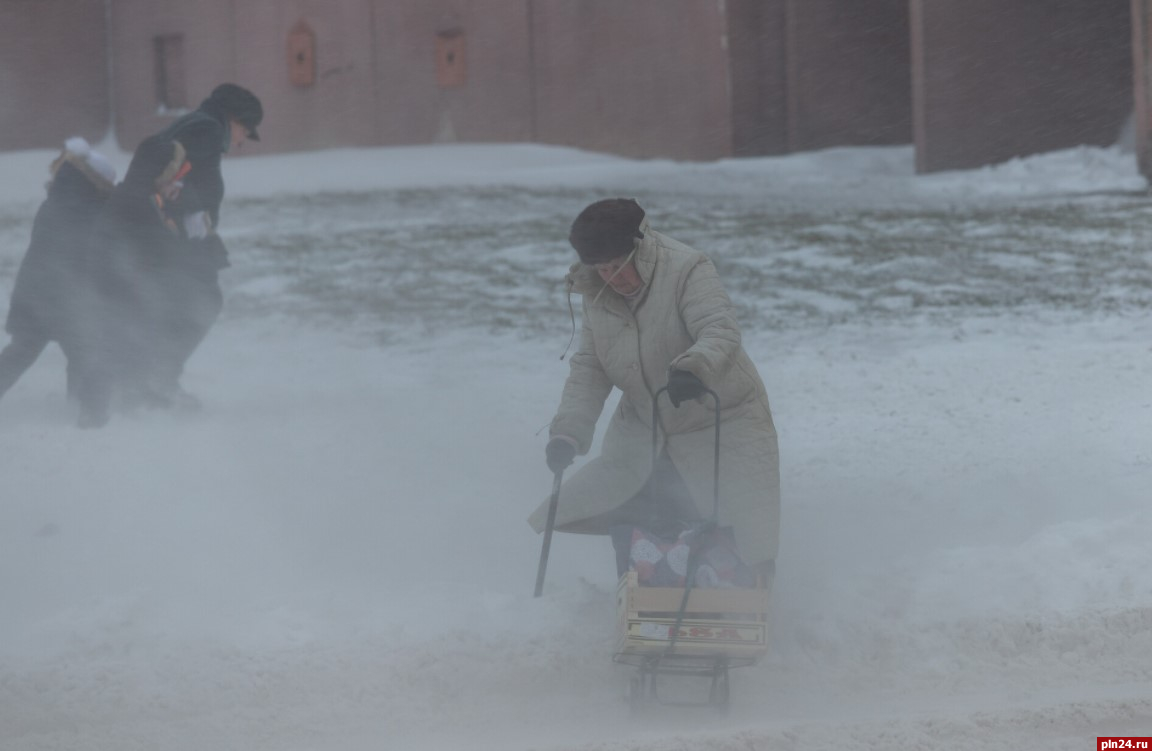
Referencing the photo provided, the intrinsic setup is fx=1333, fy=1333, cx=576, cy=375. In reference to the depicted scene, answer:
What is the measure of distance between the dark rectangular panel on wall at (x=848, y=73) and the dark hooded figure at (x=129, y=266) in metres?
12.3

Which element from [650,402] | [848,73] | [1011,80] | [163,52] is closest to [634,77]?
[848,73]

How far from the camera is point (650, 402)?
4.17m

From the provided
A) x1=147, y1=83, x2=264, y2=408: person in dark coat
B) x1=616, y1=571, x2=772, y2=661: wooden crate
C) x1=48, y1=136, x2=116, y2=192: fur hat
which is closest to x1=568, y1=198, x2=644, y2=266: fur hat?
x1=616, y1=571, x2=772, y2=661: wooden crate

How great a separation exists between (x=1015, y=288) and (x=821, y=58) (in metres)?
9.23

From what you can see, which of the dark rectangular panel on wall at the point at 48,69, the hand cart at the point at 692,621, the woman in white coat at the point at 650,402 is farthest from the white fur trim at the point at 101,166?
the dark rectangular panel on wall at the point at 48,69

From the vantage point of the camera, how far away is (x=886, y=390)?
700 cm

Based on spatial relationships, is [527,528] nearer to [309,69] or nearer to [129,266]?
[129,266]

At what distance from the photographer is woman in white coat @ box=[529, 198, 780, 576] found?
3928mm

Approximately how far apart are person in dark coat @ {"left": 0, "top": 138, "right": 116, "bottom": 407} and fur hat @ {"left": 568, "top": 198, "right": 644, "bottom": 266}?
139 inches

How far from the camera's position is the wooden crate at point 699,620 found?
12.4ft

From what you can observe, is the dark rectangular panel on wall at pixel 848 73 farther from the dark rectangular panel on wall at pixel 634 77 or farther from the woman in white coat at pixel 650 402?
the woman in white coat at pixel 650 402

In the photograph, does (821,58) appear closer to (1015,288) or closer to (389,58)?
(389,58)

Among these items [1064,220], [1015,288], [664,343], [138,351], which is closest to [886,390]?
[1015,288]

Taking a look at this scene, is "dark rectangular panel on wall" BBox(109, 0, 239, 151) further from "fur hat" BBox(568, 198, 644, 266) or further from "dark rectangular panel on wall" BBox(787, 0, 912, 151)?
"fur hat" BBox(568, 198, 644, 266)
